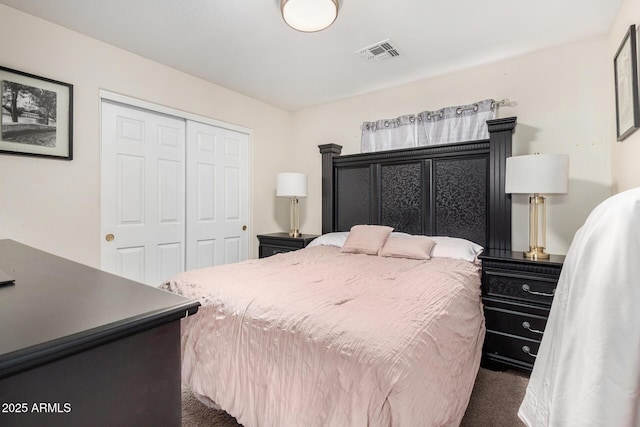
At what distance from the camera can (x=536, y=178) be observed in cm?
219

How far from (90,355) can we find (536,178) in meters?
2.59

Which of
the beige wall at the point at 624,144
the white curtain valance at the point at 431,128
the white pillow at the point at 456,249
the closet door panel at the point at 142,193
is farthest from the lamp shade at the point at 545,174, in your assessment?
the closet door panel at the point at 142,193

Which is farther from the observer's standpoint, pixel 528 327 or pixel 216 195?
pixel 216 195

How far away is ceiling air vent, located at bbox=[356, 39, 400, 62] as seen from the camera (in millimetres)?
2534

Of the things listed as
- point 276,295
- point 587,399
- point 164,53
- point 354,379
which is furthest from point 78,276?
point 164,53

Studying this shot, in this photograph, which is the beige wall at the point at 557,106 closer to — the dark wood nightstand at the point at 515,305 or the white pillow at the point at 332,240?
the dark wood nightstand at the point at 515,305

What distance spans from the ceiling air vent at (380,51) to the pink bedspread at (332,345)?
1.84 m

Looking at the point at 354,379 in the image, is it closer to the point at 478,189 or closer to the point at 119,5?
the point at 478,189

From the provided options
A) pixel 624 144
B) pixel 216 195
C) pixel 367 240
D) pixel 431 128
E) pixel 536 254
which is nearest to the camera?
pixel 624 144

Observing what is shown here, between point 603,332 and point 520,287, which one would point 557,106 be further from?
point 603,332

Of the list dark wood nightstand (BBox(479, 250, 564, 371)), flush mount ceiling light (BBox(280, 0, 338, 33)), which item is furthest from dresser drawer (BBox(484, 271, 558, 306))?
flush mount ceiling light (BBox(280, 0, 338, 33))

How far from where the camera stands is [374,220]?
11.0ft

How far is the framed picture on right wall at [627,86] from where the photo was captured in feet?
5.64

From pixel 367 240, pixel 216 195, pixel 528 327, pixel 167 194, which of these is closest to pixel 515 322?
pixel 528 327
